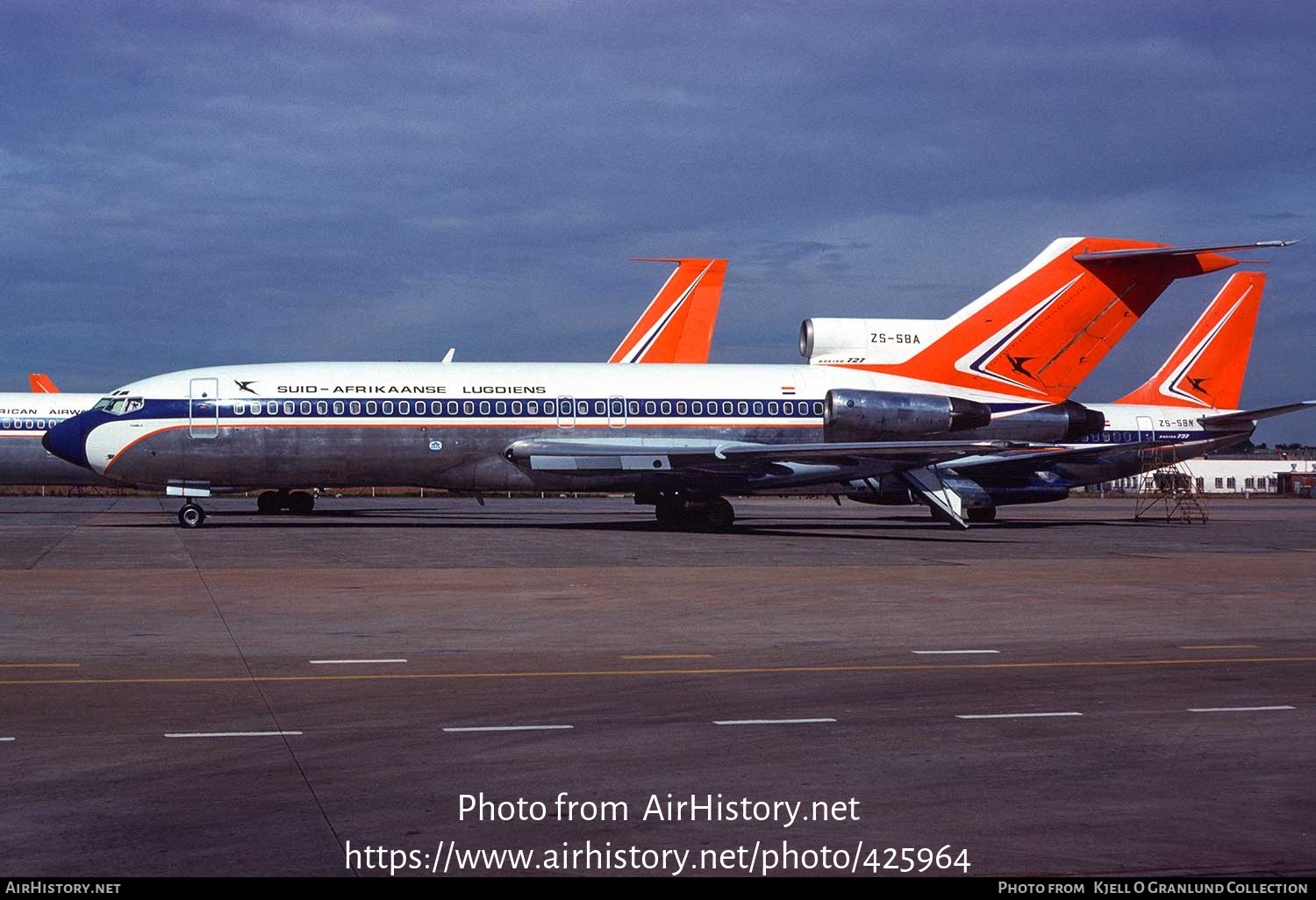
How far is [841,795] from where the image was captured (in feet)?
26.9

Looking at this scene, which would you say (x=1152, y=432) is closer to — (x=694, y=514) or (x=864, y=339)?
(x=864, y=339)

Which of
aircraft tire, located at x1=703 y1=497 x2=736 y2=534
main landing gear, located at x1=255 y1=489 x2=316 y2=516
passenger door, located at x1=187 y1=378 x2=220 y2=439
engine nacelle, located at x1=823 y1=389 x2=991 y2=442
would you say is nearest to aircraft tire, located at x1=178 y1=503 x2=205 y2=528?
passenger door, located at x1=187 y1=378 x2=220 y2=439

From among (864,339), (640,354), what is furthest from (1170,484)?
(864,339)

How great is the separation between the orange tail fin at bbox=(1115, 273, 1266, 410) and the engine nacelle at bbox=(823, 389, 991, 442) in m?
16.0

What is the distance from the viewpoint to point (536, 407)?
3894 cm

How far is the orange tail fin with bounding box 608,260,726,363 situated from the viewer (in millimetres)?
57500

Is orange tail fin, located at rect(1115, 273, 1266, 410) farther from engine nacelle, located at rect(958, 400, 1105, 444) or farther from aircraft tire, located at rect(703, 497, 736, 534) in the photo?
aircraft tire, located at rect(703, 497, 736, 534)

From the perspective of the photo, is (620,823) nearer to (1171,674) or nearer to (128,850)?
(128,850)

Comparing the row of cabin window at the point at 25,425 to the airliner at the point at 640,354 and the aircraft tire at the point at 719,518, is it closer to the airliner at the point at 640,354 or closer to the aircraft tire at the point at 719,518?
the airliner at the point at 640,354

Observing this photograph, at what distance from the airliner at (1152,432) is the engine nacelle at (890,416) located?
176 cm

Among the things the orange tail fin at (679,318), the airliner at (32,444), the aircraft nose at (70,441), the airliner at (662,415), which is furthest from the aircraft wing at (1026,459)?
the airliner at (32,444)

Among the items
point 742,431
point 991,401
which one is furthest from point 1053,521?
point 742,431

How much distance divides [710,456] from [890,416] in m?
5.45
